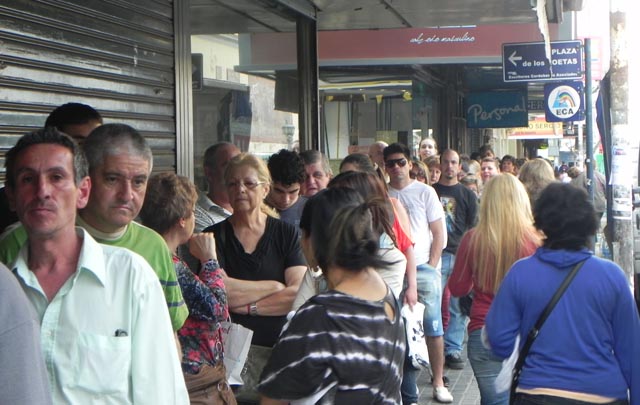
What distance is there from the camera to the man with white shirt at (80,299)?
2707 millimetres

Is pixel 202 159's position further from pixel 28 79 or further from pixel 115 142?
pixel 115 142

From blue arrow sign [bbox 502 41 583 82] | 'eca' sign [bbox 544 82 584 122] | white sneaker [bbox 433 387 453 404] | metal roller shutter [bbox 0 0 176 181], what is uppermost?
blue arrow sign [bbox 502 41 583 82]

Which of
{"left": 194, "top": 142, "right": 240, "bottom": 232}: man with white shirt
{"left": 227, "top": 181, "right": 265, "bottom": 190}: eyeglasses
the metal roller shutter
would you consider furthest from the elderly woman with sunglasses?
the metal roller shutter

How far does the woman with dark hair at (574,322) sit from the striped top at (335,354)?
1.22m

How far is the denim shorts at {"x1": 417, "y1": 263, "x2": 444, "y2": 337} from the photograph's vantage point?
7863 mm

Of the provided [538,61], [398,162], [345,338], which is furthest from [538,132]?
[345,338]

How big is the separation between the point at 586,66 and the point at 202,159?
946cm

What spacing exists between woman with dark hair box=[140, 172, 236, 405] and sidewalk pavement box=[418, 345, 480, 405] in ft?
13.8

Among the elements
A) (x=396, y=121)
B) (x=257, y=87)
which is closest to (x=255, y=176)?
(x=257, y=87)

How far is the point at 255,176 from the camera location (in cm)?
518

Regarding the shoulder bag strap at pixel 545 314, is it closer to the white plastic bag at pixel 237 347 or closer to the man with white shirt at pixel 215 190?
the white plastic bag at pixel 237 347

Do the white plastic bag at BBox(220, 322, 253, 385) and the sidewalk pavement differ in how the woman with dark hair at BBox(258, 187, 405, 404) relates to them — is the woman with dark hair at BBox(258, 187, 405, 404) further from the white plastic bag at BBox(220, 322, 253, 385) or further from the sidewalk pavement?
the sidewalk pavement

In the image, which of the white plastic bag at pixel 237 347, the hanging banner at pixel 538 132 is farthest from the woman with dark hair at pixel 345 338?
the hanging banner at pixel 538 132

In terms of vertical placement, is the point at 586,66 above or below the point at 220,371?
above
